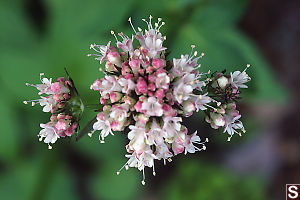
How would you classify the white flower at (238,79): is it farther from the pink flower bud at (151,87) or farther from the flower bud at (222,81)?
the pink flower bud at (151,87)

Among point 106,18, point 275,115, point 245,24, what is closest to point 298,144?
point 275,115

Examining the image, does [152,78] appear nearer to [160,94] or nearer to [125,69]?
[160,94]

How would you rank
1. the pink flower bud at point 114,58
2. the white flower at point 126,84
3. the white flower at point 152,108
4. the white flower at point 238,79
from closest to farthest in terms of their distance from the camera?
the white flower at point 152,108
the white flower at point 126,84
the pink flower bud at point 114,58
the white flower at point 238,79

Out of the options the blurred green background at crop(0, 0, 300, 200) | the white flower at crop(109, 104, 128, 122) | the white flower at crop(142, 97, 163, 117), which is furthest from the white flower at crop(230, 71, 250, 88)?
the blurred green background at crop(0, 0, 300, 200)

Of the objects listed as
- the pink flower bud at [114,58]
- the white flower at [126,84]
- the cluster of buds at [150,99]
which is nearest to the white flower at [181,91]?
the cluster of buds at [150,99]

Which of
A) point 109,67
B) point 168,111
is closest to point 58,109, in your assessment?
point 109,67

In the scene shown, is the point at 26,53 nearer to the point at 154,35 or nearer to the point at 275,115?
the point at 154,35

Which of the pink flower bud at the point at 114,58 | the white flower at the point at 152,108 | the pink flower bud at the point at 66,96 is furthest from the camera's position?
the pink flower bud at the point at 66,96
